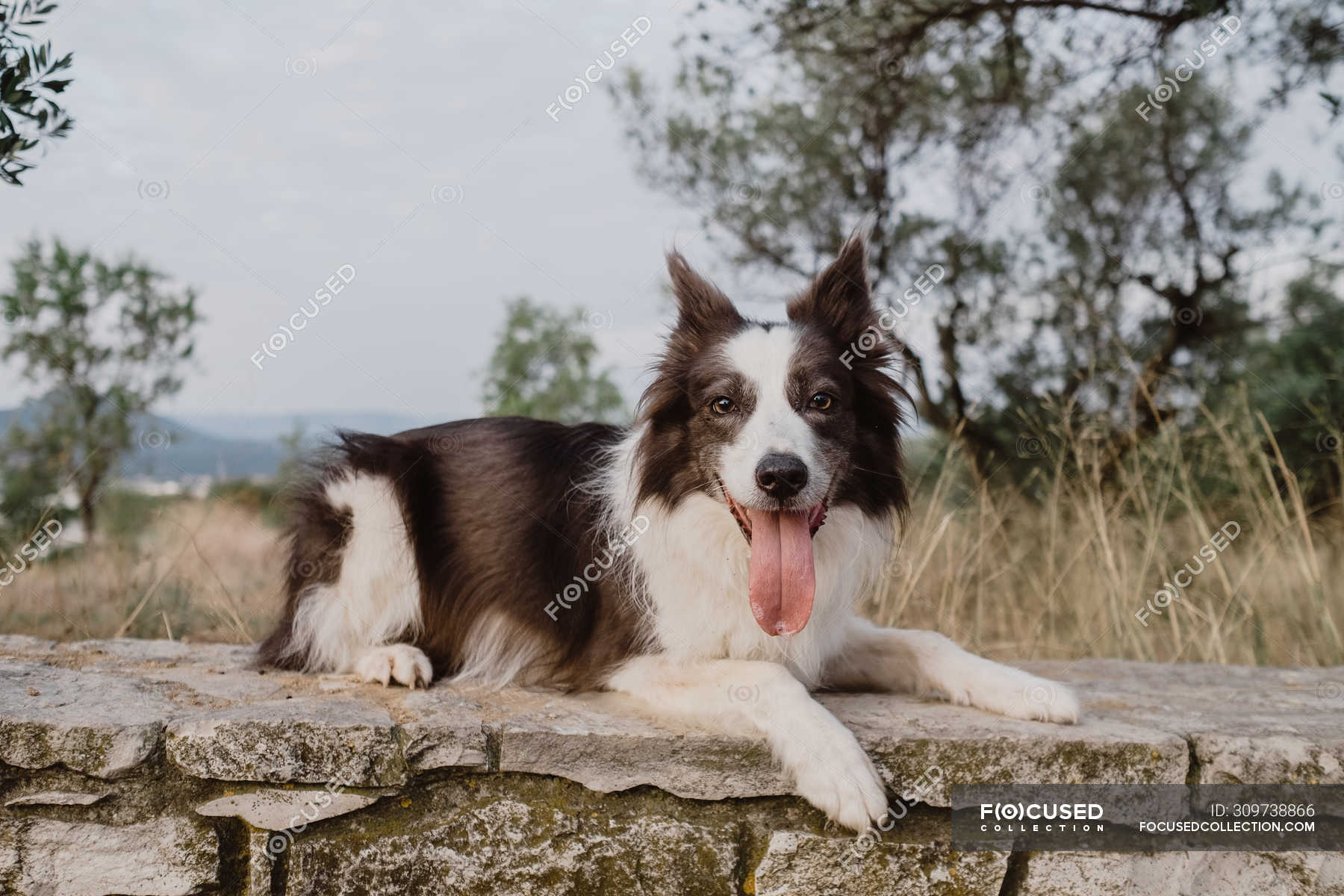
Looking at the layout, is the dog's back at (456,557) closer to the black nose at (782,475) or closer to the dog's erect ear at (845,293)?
the black nose at (782,475)

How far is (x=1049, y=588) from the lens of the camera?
580cm

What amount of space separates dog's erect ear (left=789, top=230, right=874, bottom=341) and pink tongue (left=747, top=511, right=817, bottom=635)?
2.83ft

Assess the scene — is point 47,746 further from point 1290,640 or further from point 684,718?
point 1290,640

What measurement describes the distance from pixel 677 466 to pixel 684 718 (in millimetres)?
848

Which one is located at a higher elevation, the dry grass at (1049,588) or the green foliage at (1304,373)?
the green foliage at (1304,373)

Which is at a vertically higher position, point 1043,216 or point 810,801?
point 1043,216

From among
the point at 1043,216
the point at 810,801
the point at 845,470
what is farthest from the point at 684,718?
the point at 1043,216

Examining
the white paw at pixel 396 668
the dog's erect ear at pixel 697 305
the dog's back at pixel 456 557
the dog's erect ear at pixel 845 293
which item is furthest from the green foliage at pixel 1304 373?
the white paw at pixel 396 668

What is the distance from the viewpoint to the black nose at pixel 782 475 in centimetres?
291

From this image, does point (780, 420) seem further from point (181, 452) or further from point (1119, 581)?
point (181, 452)

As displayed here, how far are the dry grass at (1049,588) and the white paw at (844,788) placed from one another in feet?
8.24

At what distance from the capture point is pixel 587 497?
3775 mm

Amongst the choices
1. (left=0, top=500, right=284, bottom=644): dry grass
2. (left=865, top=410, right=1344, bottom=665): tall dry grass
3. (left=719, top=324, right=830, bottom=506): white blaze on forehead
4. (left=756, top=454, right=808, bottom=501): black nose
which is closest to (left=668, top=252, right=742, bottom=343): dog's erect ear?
(left=719, top=324, right=830, bottom=506): white blaze on forehead

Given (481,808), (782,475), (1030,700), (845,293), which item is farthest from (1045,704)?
(481,808)
